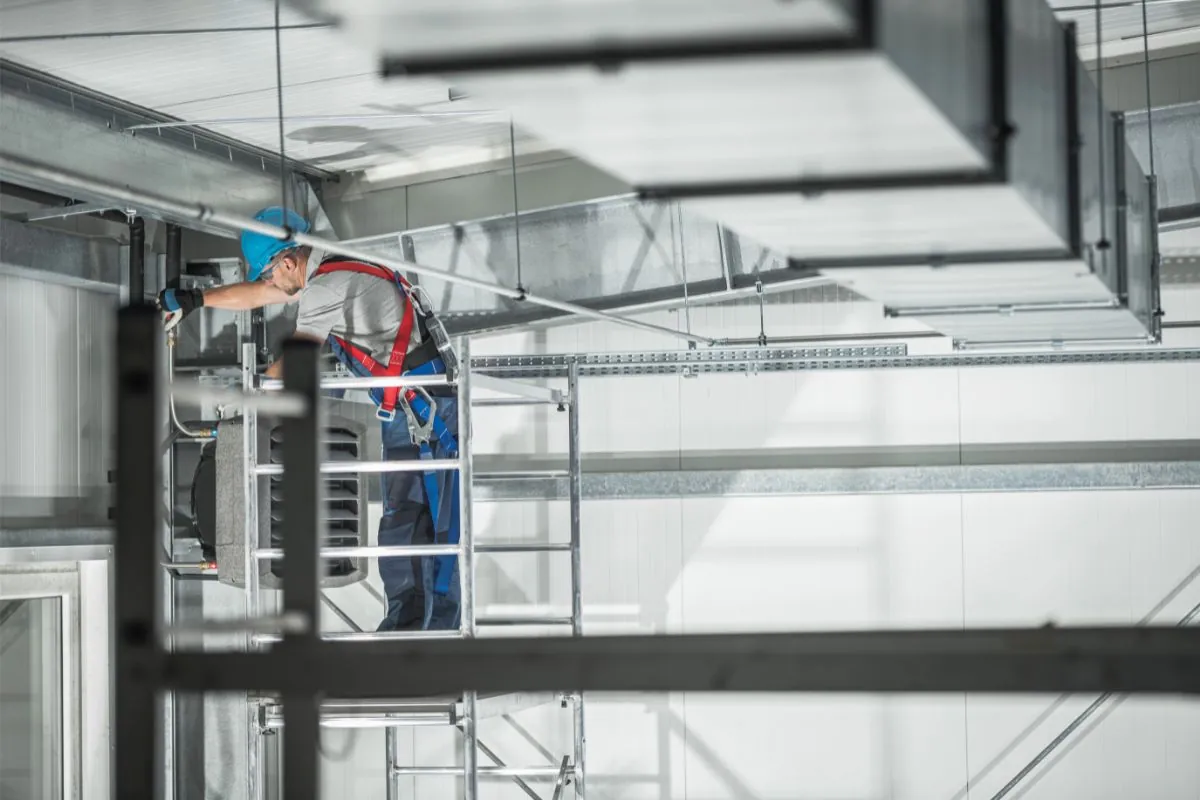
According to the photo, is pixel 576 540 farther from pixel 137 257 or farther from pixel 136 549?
pixel 136 549

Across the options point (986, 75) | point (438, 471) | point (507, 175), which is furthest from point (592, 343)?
point (986, 75)

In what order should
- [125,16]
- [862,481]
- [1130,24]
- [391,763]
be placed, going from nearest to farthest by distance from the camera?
1. [125,16]
2. [1130,24]
3. [391,763]
4. [862,481]

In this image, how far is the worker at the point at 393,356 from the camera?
6074mm

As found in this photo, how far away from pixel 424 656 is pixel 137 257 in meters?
5.44

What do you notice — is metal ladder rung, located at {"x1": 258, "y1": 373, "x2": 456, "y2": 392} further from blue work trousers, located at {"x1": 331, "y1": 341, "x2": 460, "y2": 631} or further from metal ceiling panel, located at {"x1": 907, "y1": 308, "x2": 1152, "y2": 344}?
metal ceiling panel, located at {"x1": 907, "y1": 308, "x2": 1152, "y2": 344}

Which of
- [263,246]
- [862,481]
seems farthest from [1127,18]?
[263,246]

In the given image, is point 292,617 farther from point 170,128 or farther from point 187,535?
point 187,535

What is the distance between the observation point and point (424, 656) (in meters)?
1.90

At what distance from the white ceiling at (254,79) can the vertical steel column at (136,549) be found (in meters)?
3.21

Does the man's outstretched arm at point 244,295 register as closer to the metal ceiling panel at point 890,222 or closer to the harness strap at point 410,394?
the harness strap at point 410,394

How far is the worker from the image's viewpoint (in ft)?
19.9

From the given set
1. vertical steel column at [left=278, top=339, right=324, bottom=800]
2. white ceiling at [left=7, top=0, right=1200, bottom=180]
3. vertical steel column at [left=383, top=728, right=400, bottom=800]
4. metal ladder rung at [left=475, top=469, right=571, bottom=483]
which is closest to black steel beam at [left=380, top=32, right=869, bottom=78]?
vertical steel column at [left=278, top=339, right=324, bottom=800]

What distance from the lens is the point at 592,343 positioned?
26.8ft

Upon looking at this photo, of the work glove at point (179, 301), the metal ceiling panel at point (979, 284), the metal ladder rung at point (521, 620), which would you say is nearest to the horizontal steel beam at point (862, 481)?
the metal ladder rung at point (521, 620)
